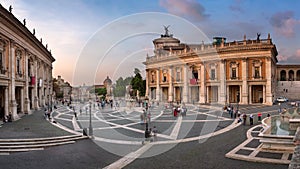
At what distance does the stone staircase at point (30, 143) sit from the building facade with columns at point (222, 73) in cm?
4045

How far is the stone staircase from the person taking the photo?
17.0 metres

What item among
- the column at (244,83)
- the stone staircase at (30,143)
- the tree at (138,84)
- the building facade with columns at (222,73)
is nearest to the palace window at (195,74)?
the building facade with columns at (222,73)

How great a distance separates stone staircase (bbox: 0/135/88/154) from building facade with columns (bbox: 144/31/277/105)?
40449mm

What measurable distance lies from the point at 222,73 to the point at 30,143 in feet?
144

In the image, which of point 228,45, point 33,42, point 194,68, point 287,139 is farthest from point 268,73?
point 33,42

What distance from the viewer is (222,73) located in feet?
181

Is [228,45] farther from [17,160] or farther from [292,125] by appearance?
[17,160]

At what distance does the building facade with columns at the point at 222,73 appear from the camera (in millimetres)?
50938

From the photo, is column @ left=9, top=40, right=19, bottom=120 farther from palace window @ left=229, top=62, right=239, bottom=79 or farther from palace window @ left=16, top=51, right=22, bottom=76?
palace window @ left=229, top=62, right=239, bottom=79

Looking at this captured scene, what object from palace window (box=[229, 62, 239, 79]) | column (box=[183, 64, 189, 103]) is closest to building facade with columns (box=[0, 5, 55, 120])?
column (box=[183, 64, 189, 103])

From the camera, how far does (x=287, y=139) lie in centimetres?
1622

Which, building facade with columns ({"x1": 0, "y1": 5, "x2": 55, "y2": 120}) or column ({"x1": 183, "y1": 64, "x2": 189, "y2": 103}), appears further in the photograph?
column ({"x1": 183, "y1": 64, "x2": 189, "y2": 103})

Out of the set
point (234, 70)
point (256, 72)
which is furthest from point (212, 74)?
point (256, 72)

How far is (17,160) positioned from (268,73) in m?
46.4
